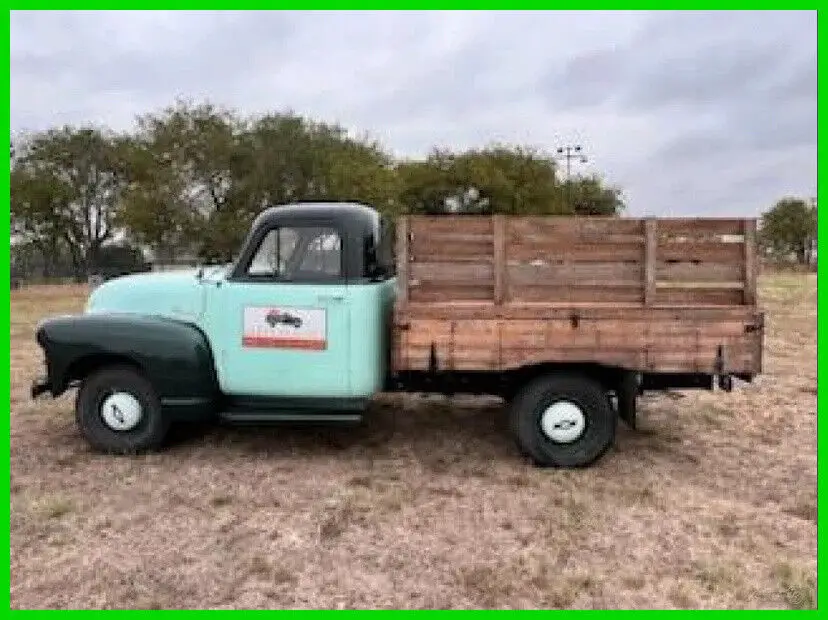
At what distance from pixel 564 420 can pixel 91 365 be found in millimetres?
3647

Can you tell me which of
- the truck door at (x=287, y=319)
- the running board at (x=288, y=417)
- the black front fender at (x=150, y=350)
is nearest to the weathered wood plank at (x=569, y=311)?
the truck door at (x=287, y=319)

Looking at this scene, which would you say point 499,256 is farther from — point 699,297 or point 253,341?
point 253,341

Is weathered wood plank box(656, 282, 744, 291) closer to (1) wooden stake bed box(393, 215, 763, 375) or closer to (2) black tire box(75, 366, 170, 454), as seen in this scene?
(1) wooden stake bed box(393, 215, 763, 375)

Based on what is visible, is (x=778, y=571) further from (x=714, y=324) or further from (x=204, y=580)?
(x=204, y=580)

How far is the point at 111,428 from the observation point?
618cm

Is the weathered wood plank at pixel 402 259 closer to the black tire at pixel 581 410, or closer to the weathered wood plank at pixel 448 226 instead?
the weathered wood plank at pixel 448 226

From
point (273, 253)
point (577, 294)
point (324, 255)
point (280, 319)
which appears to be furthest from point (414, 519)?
point (273, 253)

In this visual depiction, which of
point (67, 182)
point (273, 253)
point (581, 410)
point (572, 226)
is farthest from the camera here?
point (67, 182)

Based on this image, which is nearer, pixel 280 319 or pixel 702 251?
pixel 702 251

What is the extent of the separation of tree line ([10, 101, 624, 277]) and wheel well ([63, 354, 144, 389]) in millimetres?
26298

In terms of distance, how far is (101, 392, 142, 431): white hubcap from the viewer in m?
6.13

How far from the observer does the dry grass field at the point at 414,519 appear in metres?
4.04

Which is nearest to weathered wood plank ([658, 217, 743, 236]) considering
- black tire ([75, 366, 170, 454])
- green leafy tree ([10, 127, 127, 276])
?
black tire ([75, 366, 170, 454])

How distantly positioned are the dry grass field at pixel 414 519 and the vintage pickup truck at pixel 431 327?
44 centimetres
